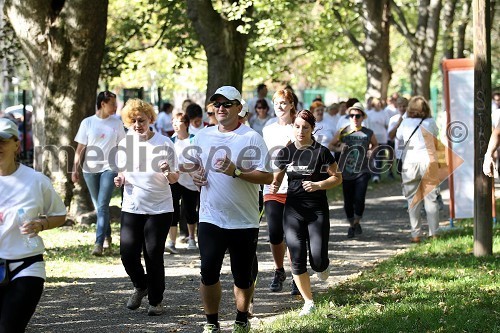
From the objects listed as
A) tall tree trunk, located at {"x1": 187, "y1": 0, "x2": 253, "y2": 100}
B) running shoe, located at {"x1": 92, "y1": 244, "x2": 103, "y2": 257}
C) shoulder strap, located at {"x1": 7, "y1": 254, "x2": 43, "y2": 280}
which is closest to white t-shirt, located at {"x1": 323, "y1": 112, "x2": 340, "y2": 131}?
tall tree trunk, located at {"x1": 187, "y1": 0, "x2": 253, "y2": 100}

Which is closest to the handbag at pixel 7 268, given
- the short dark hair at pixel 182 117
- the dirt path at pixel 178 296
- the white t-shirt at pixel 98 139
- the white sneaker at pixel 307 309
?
the dirt path at pixel 178 296

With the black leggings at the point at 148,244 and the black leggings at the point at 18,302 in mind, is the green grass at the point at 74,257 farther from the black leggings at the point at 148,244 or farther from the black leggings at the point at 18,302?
the black leggings at the point at 18,302

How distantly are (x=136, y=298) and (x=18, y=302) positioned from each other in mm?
3850

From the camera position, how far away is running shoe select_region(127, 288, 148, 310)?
1016cm

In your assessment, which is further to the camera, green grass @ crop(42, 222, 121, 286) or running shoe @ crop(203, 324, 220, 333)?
green grass @ crop(42, 222, 121, 286)

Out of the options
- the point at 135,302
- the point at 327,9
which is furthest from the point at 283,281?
the point at 327,9

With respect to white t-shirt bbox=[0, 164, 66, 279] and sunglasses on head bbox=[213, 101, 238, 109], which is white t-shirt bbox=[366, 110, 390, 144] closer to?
sunglasses on head bbox=[213, 101, 238, 109]

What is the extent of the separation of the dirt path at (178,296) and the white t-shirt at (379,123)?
960 centimetres

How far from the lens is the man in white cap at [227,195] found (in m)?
8.33

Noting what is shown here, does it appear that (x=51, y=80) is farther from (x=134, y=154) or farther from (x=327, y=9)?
(x=327, y=9)

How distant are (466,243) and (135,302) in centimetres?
541

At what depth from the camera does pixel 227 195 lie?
27.5 ft

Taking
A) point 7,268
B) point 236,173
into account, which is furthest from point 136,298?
point 7,268

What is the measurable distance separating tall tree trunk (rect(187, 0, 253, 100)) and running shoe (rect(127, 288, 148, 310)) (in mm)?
11584
